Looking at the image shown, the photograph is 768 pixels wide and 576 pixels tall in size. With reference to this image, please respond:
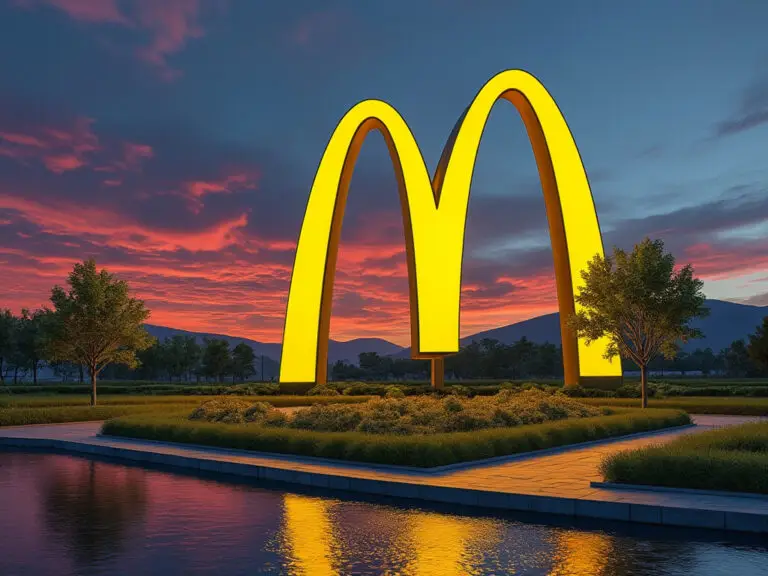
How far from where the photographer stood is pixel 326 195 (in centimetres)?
3941

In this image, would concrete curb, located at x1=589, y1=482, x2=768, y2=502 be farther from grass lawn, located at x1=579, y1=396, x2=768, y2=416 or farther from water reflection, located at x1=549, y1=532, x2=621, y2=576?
grass lawn, located at x1=579, y1=396, x2=768, y2=416

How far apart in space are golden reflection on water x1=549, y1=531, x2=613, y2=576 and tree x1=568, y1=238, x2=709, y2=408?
21.2 meters

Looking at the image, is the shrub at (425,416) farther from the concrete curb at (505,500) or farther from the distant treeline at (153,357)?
the distant treeline at (153,357)

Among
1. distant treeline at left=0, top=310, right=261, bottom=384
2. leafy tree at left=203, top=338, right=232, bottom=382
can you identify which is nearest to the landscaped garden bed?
distant treeline at left=0, top=310, right=261, bottom=384

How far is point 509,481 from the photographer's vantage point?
12719 millimetres

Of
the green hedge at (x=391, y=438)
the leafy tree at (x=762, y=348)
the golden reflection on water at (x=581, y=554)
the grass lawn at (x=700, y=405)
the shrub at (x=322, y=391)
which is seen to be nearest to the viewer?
the golden reflection on water at (x=581, y=554)

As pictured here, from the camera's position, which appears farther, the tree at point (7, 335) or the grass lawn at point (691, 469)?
the tree at point (7, 335)

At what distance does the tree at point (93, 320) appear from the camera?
3534 centimetres

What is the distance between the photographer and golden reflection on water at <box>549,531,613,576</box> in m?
8.02

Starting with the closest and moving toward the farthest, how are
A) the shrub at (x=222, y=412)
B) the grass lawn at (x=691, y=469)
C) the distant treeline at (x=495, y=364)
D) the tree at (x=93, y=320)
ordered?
the grass lawn at (x=691, y=469), the shrub at (x=222, y=412), the tree at (x=93, y=320), the distant treeline at (x=495, y=364)

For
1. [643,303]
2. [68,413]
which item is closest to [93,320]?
[68,413]

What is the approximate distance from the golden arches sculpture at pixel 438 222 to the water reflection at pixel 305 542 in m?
21.2

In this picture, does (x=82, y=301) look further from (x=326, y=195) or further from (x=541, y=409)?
(x=541, y=409)

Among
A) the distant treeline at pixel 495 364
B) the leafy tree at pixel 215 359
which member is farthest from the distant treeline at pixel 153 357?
the distant treeline at pixel 495 364
